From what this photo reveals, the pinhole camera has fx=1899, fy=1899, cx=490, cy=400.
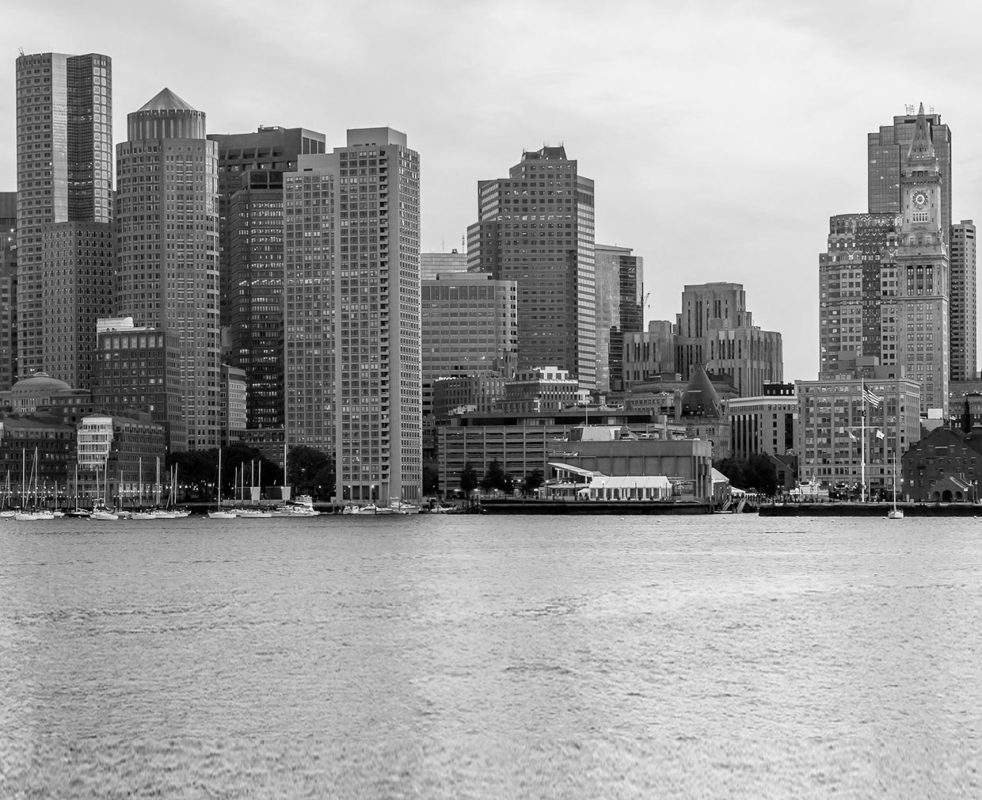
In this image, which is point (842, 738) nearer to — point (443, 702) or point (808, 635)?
point (443, 702)

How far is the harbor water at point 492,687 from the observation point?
5591 cm

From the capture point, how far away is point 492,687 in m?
72.2

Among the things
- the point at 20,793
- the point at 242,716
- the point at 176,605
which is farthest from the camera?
the point at 176,605

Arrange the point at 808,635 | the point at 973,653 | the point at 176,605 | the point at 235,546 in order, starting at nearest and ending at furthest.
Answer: the point at 973,653, the point at 808,635, the point at 176,605, the point at 235,546

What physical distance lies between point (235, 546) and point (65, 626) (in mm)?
93457

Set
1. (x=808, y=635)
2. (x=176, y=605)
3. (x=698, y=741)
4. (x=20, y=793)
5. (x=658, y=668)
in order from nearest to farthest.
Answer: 1. (x=20, y=793)
2. (x=698, y=741)
3. (x=658, y=668)
4. (x=808, y=635)
5. (x=176, y=605)

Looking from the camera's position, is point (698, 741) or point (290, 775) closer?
point (290, 775)

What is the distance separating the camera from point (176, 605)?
107 meters

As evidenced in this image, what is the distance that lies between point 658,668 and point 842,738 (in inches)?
662

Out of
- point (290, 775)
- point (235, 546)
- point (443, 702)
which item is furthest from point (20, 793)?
point (235, 546)

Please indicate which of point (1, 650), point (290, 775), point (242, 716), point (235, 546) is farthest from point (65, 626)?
point (235, 546)

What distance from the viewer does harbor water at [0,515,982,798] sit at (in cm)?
5591

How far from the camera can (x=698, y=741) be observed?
2402 inches

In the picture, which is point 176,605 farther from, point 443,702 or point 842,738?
point 842,738
